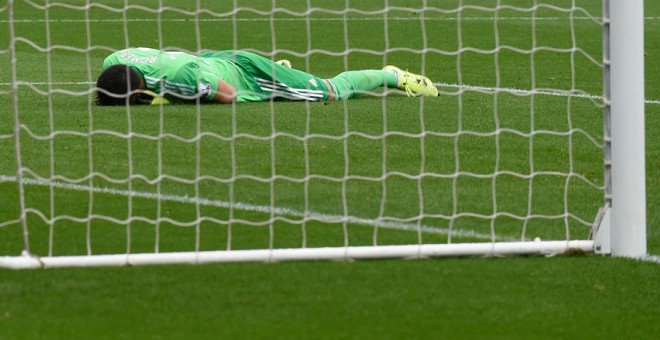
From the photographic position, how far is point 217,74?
8656 millimetres

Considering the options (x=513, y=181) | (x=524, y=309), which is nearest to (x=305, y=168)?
(x=513, y=181)

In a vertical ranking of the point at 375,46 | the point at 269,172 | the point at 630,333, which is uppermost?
the point at 375,46

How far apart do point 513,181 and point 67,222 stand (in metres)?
2.14

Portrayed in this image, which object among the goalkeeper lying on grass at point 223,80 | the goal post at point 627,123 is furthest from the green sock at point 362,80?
the goal post at point 627,123

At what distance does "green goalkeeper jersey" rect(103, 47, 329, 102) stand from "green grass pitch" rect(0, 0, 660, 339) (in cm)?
19

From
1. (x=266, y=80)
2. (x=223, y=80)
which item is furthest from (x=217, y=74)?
(x=266, y=80)

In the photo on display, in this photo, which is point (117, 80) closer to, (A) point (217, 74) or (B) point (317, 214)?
(A) point (217, 74)

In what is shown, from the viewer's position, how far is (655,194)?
615 centimetres

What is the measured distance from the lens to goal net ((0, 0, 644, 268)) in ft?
16.5

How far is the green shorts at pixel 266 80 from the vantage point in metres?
8.75

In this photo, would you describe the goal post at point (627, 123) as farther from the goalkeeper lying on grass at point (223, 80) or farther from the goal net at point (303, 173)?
the goalkeeper lying on grass at point (223, 80)

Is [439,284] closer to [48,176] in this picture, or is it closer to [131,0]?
[48,176]

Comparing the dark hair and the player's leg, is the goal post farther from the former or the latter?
the player's leg

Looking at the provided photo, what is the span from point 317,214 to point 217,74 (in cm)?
328
